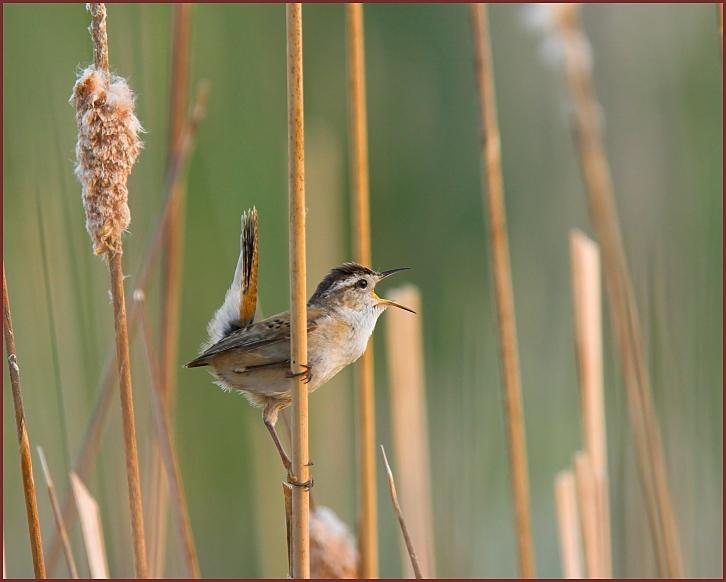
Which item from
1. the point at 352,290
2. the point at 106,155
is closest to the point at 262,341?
the point at 352,290

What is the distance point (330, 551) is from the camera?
2.11 metres

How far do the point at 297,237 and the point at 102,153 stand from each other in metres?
0.35

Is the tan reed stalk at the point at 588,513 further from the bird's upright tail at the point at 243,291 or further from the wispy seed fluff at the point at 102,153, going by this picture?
the wispy seed fluff at the point at 102,153

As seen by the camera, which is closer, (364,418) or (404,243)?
(364,418)

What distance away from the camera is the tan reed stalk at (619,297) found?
7.14 feet

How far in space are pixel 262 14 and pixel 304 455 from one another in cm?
265

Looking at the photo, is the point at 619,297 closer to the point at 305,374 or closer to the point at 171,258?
the point at 305,374

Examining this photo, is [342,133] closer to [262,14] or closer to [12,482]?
[262,14]

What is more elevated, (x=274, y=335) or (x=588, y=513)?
(x=274, y=335)

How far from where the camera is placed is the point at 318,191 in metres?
3.14

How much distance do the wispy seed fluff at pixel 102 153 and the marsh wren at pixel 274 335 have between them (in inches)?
23.4

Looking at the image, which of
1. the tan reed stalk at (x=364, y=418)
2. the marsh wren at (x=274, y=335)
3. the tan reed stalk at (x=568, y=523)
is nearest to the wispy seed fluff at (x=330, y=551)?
the tan reed stalk at (x=364, y=418)

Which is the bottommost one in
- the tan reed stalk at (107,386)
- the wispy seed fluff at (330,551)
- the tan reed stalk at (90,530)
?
the wispy seed fluff at (330,551)

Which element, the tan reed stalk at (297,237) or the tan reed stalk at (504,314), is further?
the tan reed stalk at (504,314)
